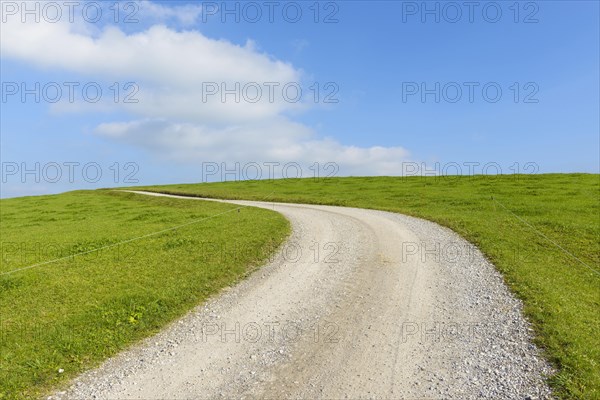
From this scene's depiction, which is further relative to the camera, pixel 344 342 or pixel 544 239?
pixel 544 239

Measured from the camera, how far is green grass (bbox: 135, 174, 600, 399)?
1088 cm

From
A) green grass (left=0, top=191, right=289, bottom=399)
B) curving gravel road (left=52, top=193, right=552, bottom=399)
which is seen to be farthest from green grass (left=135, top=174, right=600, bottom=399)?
green grass (left=0, top=191, right=289, bottom=399)

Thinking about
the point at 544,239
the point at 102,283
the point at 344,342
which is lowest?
the point at 344,342

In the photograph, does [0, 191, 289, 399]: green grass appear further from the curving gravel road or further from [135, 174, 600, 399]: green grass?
[135, 174, 600, 399]: green grass

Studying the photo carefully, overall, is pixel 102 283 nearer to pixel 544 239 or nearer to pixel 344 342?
pixel 344 342

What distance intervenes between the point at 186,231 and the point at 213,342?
50.9ft

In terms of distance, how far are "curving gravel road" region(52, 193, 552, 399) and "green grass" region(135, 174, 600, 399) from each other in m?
0.81

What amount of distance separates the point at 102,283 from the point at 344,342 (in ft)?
35.1

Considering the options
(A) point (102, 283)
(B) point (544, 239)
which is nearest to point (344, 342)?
(A) point (102, 283)

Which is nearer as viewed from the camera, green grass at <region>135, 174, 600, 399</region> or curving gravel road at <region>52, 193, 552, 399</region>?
curving gravel road at <region>52, 193, 552, 399</region>

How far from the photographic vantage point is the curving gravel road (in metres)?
9.40

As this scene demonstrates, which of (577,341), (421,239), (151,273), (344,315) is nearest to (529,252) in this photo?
(421,239)

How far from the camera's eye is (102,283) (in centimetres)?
1634

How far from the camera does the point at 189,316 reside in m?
13.4
